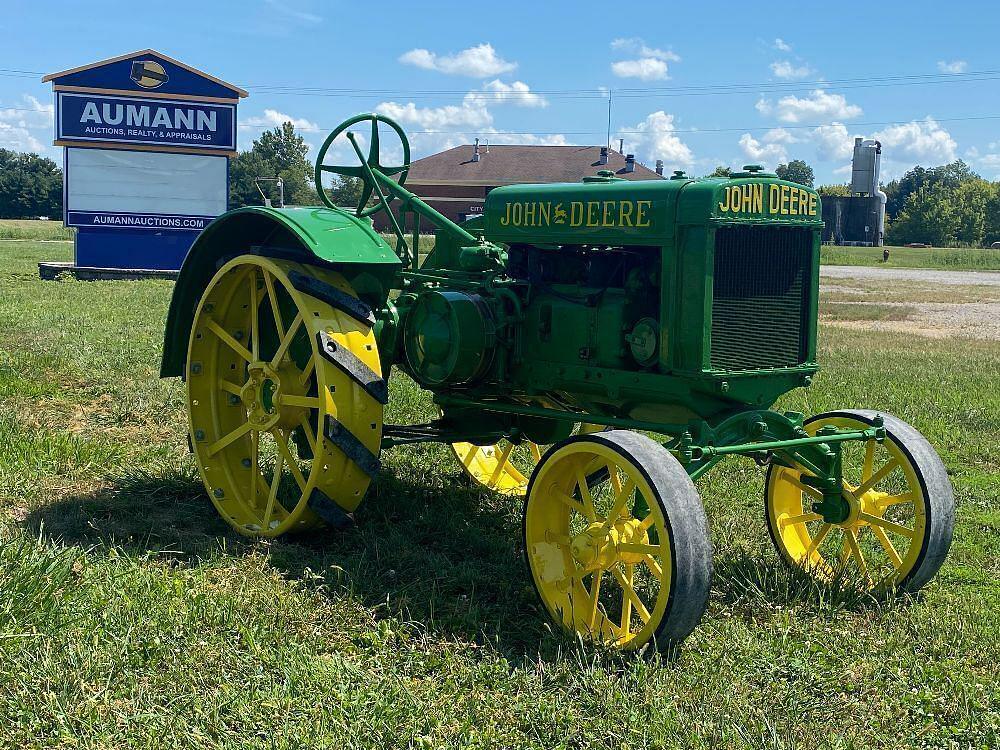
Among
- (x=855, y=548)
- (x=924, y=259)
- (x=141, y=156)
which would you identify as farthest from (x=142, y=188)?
(x=924, y=259)

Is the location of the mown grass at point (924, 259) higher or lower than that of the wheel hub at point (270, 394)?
higher

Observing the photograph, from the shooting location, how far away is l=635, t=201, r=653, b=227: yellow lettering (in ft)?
14.6

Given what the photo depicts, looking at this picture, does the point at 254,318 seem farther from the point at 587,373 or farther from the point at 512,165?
the point at 512,165

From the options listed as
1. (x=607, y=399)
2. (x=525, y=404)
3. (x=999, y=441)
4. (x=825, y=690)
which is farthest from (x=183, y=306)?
(x=999, y=441)

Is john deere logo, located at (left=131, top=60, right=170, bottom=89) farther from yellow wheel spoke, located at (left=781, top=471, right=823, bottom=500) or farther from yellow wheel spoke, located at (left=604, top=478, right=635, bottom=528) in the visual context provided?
yellow wheel spoke, located at (left=604, top=478, right=635, bottom=528)

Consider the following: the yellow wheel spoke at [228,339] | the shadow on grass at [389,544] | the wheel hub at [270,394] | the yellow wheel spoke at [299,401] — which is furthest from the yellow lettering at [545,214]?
the yellow wheel spoke at [228,339]

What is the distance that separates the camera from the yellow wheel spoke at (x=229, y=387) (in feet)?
18.0

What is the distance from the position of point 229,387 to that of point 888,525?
330 cm

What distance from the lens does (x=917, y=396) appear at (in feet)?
29.5

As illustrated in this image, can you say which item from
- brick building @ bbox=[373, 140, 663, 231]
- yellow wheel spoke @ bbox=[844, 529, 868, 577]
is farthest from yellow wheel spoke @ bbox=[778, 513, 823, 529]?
brick building @ bbox=[373, 140, 663, 231]

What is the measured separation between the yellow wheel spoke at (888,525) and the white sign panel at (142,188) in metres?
21.1

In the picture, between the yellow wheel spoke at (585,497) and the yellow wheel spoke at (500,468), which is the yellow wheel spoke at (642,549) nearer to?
the yellow wheel spoke at (585,497)

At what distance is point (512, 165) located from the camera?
6309cm

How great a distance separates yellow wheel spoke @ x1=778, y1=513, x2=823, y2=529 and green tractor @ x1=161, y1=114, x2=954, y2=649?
1 cm
